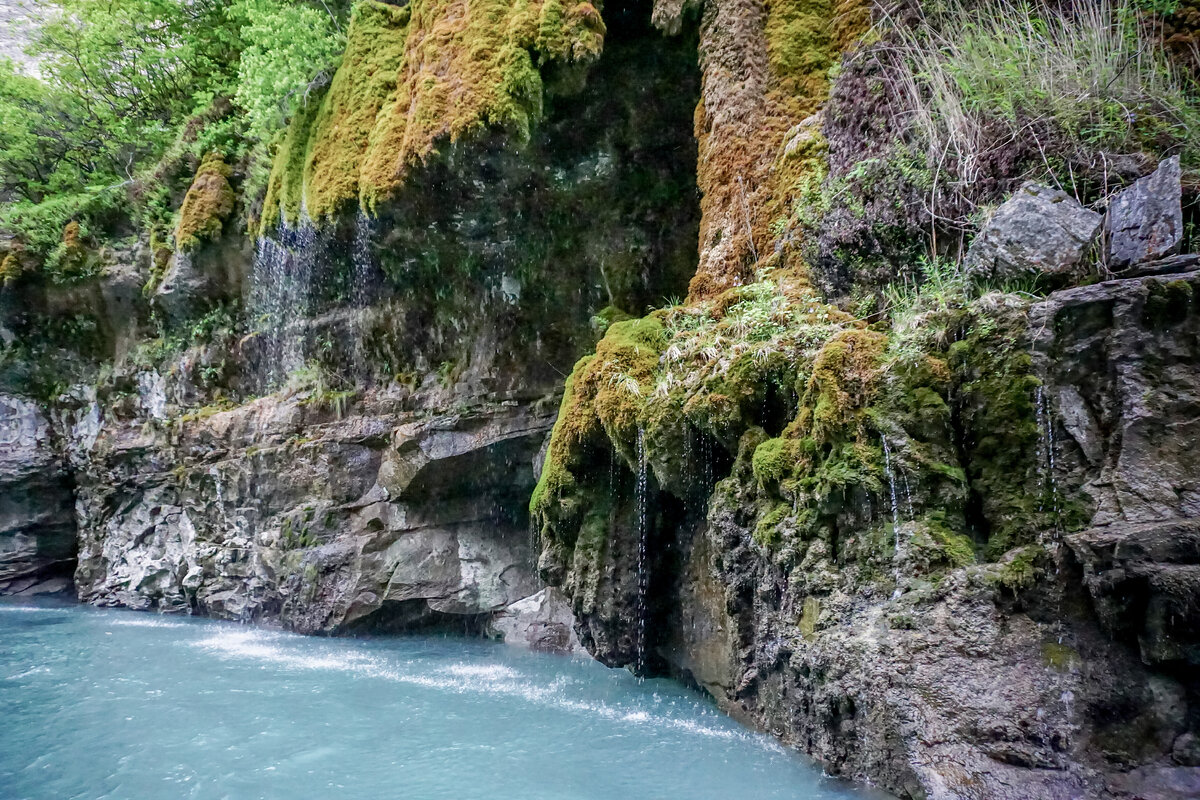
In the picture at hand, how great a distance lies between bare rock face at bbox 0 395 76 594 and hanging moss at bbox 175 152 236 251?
260 inches

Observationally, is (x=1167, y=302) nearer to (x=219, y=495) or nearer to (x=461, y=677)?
(x=461, y=677)

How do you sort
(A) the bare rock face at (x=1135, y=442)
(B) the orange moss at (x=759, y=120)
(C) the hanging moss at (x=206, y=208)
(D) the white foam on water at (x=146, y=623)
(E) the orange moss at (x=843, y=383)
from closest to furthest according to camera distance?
(A) the bare rock face at (x=1135, y=442) < (E) the orange moss at (x=843, y=383) < (B) the orange moss at (x=759, y=120) < (D) the white foam on water at (x=146, y=623) < (C) the hanging moss at (x=206, y=208)

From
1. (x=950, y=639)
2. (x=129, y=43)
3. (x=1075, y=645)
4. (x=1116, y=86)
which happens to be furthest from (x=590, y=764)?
(x=129, y=43)

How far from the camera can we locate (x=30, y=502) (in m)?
16.3

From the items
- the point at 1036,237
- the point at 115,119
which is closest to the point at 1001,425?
the point at 1036,237

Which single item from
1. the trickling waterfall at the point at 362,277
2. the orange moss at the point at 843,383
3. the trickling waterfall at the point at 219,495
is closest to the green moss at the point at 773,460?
the orange moss at the point at 843,383

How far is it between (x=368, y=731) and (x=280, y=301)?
910cm

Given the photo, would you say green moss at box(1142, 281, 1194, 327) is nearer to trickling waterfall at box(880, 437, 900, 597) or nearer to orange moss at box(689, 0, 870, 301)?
trickling waterfall at box(880, 437, 900, 597)

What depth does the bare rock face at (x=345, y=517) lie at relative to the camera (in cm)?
1081

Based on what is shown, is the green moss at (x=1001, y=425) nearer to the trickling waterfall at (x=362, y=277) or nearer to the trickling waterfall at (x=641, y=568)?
the trickling waterfall at (x=641, y=568)

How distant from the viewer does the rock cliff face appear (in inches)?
152

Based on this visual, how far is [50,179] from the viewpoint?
16984mm

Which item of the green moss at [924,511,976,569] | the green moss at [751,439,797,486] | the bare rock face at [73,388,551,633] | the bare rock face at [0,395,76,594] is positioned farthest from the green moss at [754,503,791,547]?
the bare rock face at [0,395,76,594]

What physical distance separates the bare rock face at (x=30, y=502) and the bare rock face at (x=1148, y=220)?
19579mm
